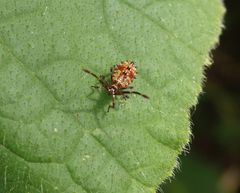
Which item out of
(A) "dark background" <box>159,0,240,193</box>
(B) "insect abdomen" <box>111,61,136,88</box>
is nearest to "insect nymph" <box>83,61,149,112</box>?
(B) "insect abdomen" <box>111,61,136,88</box>

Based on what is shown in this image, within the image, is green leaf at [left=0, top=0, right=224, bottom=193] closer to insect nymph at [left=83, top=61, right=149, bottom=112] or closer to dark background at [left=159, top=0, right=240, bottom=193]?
insect nymph at [left=83, top=61, right=149, bottom=112]

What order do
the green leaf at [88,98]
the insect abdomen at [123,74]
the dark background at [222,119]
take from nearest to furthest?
the green leaf at [88,98], the insect abdomen at [123,74], the dark background at [222,119]

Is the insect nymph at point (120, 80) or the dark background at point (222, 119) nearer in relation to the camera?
the insect nymph at point (120, 80)

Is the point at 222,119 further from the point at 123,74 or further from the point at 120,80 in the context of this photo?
the point at 123,74

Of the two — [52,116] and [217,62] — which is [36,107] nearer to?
[52,116]

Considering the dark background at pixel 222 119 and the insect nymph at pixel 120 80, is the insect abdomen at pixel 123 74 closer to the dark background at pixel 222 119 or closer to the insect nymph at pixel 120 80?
the insect nymph at pixel 120 80

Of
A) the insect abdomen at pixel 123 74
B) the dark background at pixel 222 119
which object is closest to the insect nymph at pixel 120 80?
the insect abdomen at pixel 123 74
